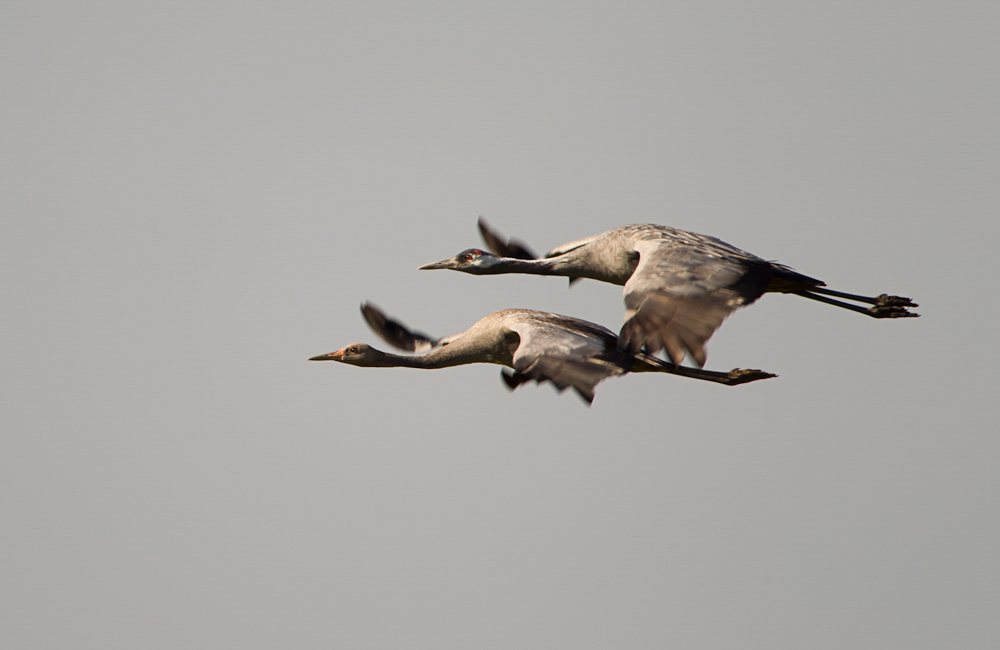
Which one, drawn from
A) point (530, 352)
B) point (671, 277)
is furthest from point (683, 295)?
point (530, 352)

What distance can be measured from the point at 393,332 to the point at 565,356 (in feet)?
19.6

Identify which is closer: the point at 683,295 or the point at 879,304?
the point at 683,295

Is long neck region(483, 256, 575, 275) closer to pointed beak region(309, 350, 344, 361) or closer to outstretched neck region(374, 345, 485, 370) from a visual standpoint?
outstretched neck region(374, 345, 485, 370)

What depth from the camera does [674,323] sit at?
568 inches

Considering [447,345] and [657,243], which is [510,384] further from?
[657,243]

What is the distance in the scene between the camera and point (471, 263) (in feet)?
62.4

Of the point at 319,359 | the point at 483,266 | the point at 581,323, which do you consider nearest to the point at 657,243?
the point at 581,323

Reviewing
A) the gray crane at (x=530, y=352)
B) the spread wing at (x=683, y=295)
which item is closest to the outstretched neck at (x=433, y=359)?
the gray crane at (x=530, y=352)

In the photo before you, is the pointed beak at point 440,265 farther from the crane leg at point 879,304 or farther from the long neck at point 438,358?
the crane leg at point 879,304

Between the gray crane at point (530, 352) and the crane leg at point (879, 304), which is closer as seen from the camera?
the gray crane at point (530, 352)

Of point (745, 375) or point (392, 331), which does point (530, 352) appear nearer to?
point (745, 375)

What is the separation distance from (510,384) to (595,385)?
3.92 m

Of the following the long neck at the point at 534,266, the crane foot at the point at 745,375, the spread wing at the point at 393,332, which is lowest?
the crane foot at the point at 745,375

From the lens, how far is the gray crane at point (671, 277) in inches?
567
